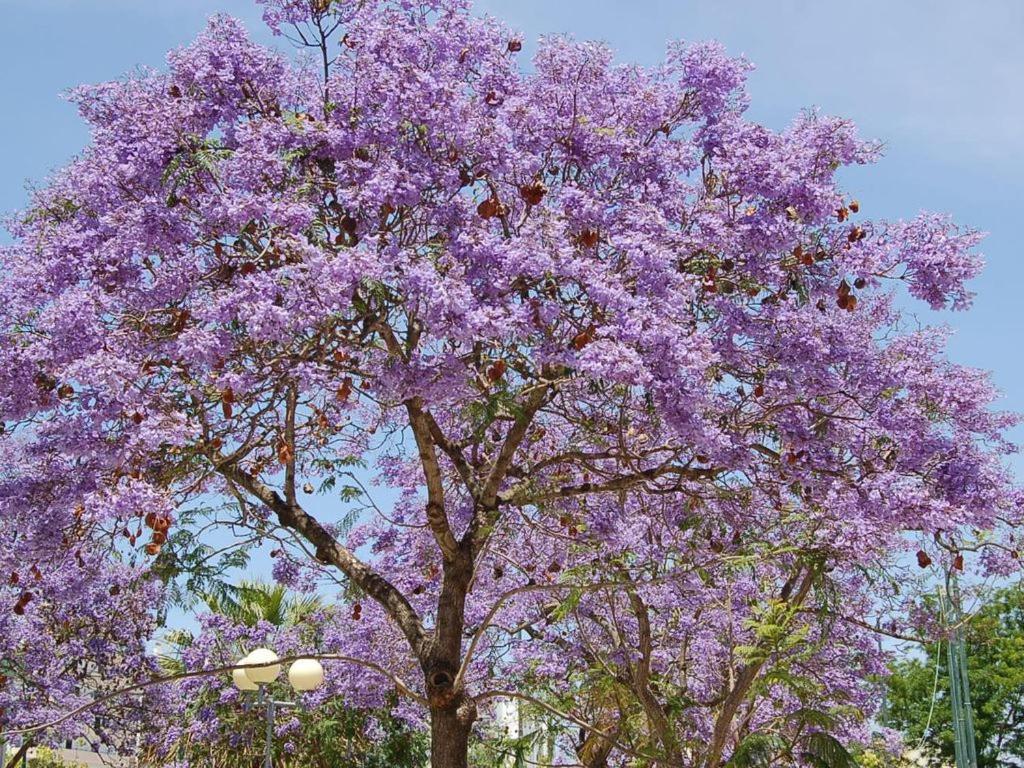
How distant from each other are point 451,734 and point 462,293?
11.2 feet

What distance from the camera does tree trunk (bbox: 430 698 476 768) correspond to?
8586 mm

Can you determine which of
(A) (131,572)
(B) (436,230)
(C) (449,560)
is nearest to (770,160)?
(B) (436,230)

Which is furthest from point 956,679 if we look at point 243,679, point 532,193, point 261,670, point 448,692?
point 532,193

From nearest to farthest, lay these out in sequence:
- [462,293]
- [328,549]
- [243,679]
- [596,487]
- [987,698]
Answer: [462,293], [596,487], [328,549], [243,679], [987,698]

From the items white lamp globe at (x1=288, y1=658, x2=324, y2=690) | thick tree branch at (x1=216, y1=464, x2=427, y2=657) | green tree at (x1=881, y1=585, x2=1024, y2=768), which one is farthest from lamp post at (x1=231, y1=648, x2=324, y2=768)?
green tree at (x1=881, y1=585, x2=1024, y2=768)

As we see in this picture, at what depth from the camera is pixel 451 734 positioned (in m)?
8.64

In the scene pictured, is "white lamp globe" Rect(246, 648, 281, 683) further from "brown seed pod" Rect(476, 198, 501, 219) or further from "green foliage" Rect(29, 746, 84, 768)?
"green foliage" Rect(29, 746, 84, 768)

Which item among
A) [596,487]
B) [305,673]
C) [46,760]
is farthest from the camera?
[46,760]

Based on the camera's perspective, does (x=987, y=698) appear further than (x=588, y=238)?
Yes

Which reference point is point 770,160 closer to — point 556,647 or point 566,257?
point 566,257

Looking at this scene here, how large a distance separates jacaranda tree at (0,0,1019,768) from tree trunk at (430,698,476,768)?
0.05 feet

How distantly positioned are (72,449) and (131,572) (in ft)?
30.2

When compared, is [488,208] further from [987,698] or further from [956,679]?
[987,698]

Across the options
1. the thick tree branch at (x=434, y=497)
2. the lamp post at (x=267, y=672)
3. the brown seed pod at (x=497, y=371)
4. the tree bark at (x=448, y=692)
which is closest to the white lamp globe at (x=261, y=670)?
the lamp post at (x=267, y=672)
